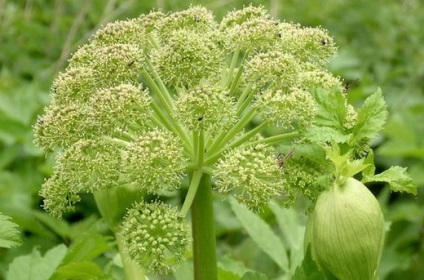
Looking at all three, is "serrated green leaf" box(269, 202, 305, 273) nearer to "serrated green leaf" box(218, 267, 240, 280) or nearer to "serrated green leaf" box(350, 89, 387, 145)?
"serrated green leaf" box(218, 267, 240, 280)

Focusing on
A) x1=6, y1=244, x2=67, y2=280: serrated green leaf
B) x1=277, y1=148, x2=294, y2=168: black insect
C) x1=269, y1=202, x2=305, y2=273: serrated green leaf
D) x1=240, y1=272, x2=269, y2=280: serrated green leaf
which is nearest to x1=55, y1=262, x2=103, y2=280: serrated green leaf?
x1=6, y1=244, x2=67, y2=280: serrated green leaf

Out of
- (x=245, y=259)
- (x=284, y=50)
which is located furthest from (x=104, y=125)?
(x=245, y=259)

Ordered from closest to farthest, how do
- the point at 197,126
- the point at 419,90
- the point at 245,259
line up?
the point at 197,126 < the point at 245,259 < the point at 419,90

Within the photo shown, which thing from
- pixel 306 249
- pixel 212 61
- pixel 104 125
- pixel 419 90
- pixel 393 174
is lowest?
pixel 306 249

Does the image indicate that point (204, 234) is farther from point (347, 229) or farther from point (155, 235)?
point (347, 229)

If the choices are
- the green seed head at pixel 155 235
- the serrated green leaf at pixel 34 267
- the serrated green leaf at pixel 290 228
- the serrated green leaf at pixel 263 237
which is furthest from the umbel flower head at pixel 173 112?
the serrated green leaf at pixel 290 228

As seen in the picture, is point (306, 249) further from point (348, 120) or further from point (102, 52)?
point (102, 52)

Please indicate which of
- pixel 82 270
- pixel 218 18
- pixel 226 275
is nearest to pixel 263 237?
pixel 226 275
